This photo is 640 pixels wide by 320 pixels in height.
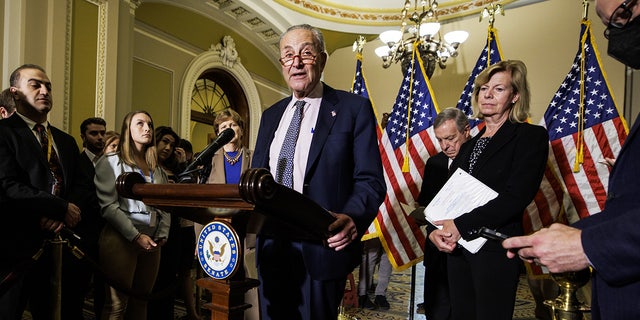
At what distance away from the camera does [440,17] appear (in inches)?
293

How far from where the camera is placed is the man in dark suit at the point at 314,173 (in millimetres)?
1075

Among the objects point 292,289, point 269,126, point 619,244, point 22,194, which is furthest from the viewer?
point 22,194

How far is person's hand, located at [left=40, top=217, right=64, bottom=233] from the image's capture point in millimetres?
1922

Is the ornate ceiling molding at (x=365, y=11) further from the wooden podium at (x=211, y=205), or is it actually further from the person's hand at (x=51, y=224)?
the wooden podium at (x=211, y=205)

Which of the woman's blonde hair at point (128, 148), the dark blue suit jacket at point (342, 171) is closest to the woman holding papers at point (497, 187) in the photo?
the dark blue suit jacket at point (342, 171)

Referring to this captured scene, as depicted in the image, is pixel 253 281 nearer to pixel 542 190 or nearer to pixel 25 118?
pixel 25 118

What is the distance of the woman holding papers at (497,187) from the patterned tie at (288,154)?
659 millimetres

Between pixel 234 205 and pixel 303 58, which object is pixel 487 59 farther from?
pixel 234 205

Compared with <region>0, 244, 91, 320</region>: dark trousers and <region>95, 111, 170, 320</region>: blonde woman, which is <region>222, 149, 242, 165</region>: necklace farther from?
<region>0, 244, 91, 320</region>: dark trousers

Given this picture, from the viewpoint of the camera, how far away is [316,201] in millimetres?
1174

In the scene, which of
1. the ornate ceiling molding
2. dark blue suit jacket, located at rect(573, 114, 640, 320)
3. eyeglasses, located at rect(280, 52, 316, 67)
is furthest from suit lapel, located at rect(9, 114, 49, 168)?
the ornate ceiling molding

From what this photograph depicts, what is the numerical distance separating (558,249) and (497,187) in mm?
825

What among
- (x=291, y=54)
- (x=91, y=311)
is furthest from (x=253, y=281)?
(x=91, y=311)

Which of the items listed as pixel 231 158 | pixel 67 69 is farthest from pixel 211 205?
pixel 67 69
